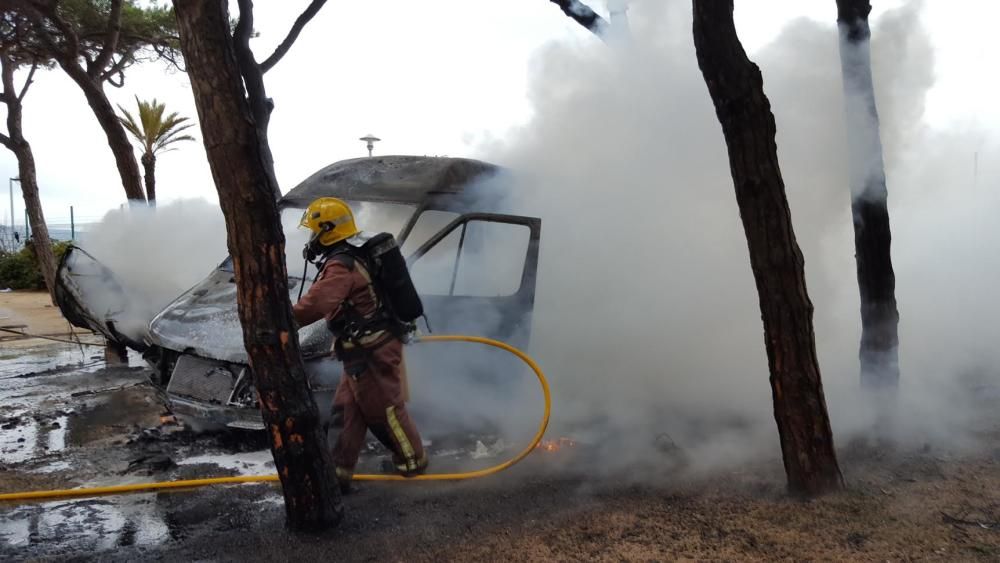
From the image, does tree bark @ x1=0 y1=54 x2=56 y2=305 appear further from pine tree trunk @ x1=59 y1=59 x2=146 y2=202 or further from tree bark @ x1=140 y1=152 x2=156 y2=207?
pine tree trunk @ x1=59 y1=59 x2=146 y2=202

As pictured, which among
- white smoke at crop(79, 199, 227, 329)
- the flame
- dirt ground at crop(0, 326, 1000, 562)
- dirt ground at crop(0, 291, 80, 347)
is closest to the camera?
dirt ground at crop(0, 326, 1000, 562)

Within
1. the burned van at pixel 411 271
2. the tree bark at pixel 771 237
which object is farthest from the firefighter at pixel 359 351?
the tree bark at pixel 771 237

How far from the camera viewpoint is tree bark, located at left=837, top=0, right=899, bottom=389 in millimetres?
5309

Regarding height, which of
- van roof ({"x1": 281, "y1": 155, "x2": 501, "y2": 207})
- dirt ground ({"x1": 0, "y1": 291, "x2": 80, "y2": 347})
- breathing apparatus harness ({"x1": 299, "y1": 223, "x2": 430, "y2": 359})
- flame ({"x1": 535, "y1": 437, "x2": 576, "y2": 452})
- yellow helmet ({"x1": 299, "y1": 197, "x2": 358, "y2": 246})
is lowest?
flame ({"x1": 535, "y1": 437, "x2": 576, "y2": 452})

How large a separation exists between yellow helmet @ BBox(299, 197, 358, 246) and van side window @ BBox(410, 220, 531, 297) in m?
1.22

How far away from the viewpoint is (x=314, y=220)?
14.2 feet

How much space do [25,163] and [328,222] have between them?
41.3 ft

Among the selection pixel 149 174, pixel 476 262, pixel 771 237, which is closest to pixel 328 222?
pixel 476 262

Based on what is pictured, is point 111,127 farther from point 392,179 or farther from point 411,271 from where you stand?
point 411,271

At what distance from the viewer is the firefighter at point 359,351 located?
168 inches

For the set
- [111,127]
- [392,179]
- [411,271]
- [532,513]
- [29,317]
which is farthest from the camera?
[29,317]

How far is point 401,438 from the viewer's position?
437 centimetres

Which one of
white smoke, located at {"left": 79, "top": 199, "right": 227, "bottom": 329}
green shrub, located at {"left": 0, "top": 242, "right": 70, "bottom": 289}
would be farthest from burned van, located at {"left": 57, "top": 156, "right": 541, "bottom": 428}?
green shrub, located at {"left": 0, "top": 242, "right": 70, "bottom": 289}

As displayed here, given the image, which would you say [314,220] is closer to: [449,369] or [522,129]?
[449,369]
